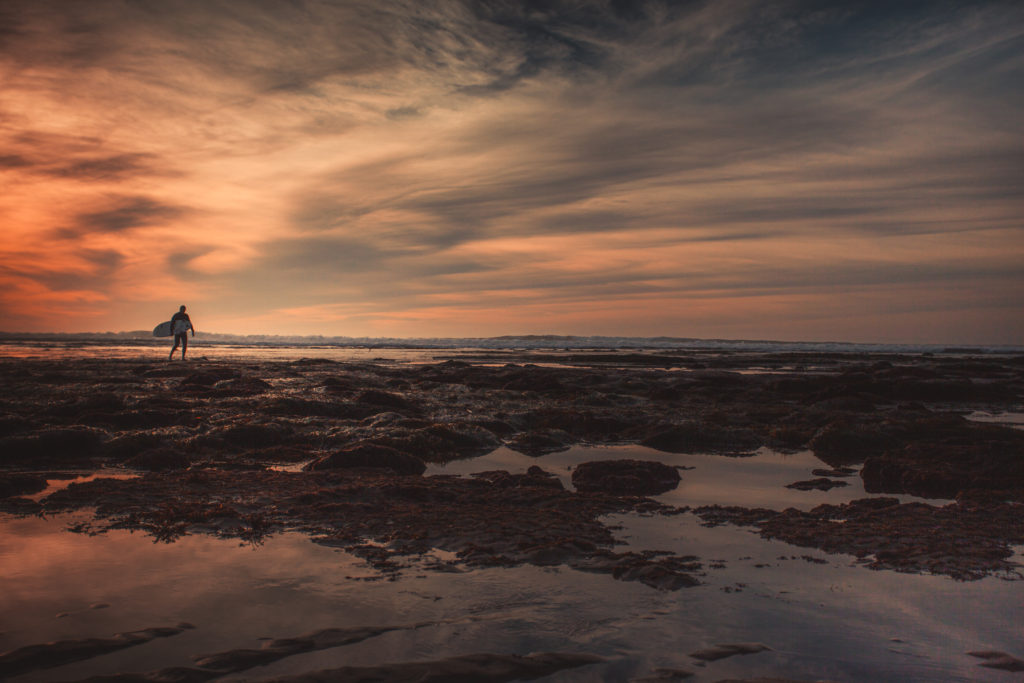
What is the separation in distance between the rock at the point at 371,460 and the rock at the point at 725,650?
18.0 feet

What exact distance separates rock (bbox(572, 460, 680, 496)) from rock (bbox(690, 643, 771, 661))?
3.72 m

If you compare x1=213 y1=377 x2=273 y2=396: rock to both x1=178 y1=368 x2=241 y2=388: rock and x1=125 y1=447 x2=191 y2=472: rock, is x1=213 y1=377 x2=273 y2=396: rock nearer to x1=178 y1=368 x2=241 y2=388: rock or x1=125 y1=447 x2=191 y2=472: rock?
x1=178 y1=368 x2=241 y2=388: rock

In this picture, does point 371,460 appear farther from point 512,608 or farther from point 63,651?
point 63,651

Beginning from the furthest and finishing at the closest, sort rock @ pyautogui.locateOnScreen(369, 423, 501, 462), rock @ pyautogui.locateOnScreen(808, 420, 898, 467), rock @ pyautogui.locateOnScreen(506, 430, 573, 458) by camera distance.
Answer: rock @ pyautogui.locateOnScreen(506, 430, 573, 458)
rock @ pyautogui.locateOnScreen(808, 420, 898, 467)
rock @ pyautogui.locateOnScreen(369, 423, 501, 462)

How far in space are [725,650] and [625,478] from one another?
13.4ft

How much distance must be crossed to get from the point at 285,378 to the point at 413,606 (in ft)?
60.4

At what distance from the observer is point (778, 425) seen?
12.4 metres

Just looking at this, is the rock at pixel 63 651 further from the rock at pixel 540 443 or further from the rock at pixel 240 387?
the rock at pixel 240 387

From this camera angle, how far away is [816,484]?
24.6 ft

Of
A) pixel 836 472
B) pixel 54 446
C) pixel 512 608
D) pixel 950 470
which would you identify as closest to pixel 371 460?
pixel 54 446

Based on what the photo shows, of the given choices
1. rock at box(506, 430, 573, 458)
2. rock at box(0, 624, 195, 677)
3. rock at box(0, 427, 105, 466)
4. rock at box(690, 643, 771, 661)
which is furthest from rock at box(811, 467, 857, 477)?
rock at box(0, 427, 105, 466)

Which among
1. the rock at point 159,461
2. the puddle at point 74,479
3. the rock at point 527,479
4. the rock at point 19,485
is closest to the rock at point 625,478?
the rock at point 527,479

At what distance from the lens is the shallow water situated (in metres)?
3.16

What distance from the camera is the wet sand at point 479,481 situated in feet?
15.9
